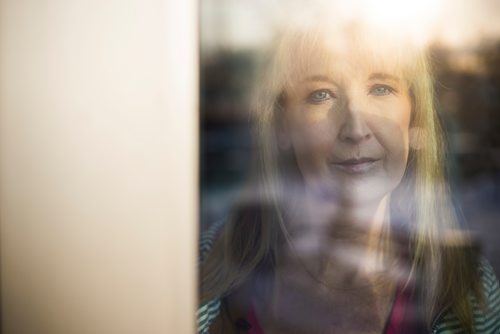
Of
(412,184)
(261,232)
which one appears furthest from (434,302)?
(261,232)

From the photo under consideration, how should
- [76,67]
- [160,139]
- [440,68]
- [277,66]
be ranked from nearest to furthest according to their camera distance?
[440,68] → [277,66] → [160,139] → [76,67]

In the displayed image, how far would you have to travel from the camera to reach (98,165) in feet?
5.11

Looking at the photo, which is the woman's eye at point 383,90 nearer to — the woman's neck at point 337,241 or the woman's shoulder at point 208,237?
the woman's neck at point 337,241

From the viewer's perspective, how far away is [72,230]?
5.40ft

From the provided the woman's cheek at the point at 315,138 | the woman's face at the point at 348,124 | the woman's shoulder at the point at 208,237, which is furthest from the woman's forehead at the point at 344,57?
the woman's shoulder at the point at 208,237

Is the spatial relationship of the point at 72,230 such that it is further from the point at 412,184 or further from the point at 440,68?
the point at 440,68

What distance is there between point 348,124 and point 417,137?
0.16 m

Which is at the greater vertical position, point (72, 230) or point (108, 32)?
point (108, 32)

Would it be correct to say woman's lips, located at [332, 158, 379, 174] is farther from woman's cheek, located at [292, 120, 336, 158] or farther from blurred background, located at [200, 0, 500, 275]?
blurred background, located at [200, 0, 500, 275]

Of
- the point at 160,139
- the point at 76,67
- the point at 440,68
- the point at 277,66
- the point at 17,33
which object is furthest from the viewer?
the point at 17,33

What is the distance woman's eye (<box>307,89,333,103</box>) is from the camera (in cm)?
115

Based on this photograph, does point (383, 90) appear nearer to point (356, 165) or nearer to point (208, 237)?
point (356, 165)

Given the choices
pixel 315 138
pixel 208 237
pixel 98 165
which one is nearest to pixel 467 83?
pixel 315 138

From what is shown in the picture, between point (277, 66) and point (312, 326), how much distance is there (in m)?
0.67
